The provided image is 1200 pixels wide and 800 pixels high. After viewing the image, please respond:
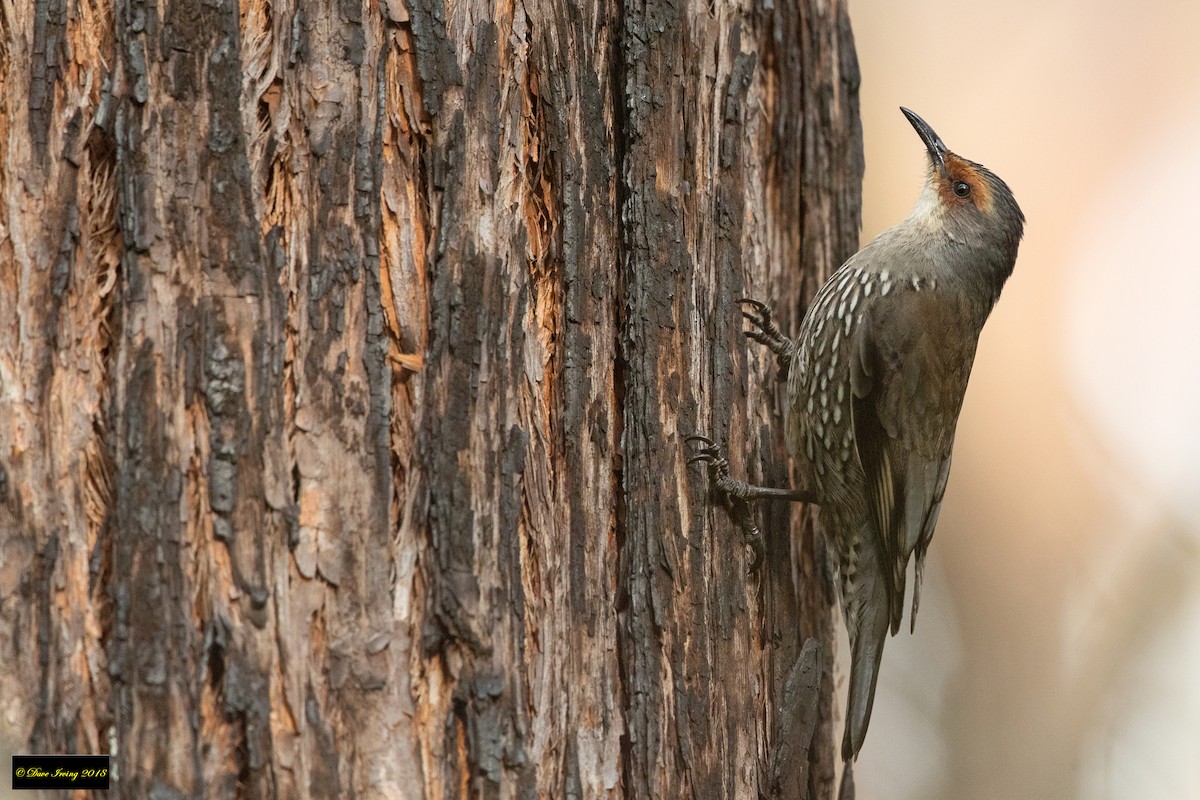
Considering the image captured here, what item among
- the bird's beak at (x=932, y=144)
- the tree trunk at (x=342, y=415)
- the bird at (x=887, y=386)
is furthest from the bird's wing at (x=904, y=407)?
the tree trunk at (x=342, y=415)

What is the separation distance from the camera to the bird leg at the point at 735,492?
7.52 ft

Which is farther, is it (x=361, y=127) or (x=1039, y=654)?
(x=1039, y=654)

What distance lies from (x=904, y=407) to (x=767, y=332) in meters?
0.69

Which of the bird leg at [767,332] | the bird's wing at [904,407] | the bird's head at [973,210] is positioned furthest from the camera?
the bird's head at [973,210]

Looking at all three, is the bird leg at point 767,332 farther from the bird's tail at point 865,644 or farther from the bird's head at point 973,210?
the bird's head at point 973,210

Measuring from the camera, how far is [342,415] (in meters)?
1.80

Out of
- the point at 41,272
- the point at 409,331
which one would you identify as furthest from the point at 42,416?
the point at 409,331

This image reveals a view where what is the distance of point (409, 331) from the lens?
6.13 ft

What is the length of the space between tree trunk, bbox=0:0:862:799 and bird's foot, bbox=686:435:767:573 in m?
0.10

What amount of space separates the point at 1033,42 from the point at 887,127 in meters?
0.90

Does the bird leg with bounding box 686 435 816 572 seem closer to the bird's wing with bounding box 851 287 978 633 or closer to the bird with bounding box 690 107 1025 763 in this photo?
the bird with bounding box 690 107 1025 763

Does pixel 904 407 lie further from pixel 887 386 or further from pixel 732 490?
pixel 732 490

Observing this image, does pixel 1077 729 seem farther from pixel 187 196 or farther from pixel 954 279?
pixel 187 196

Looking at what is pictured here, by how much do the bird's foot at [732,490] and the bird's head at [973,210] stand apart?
1.43m
